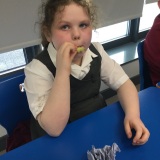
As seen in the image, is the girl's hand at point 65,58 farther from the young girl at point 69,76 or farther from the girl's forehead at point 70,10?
the girl's forehead at point 70,10

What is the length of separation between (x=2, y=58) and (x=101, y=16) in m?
0.80

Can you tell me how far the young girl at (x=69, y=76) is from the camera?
73 cm

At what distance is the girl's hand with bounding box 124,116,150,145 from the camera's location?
66 cm

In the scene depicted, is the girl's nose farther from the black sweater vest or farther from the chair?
the chair

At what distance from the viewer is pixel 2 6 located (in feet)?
3.78

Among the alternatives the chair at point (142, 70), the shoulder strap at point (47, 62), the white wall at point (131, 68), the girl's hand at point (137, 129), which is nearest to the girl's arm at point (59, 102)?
the shoulder strap at point (47, 62)

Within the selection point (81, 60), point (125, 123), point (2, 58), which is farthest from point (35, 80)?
point (2, 58)

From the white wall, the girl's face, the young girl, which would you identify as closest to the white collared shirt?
the young girl

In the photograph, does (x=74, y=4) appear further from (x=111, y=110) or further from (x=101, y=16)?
(x=101, y=16)

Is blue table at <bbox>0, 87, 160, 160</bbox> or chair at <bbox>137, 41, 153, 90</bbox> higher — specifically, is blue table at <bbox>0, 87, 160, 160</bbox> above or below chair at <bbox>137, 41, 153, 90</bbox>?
above

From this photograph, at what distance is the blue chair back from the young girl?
0.22 feet

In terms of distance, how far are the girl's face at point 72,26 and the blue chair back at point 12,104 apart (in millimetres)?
247

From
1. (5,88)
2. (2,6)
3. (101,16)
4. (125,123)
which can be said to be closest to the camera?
(125,123)

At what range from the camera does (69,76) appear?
2.72 feet
